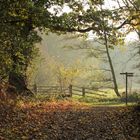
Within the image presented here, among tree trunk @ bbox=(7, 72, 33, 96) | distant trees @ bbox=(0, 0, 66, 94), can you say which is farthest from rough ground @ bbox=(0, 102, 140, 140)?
tree trunk @ bbox=(7, 72, 33, 96)

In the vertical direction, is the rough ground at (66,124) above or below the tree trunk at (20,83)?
below

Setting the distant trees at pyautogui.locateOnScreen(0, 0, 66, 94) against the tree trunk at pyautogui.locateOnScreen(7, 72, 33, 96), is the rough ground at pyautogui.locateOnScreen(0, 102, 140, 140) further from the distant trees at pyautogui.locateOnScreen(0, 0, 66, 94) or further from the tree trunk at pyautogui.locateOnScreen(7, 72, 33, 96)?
the tree trunk at pyautogui.locateOnScreen(7, 72, 33, 96)

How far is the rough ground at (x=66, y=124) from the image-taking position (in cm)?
1332

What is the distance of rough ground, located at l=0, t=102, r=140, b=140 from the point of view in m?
13.3

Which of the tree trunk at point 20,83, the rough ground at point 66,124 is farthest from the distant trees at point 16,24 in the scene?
the tree trunk at point 20,83

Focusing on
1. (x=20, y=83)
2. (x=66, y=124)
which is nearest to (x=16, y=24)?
(x=66, y=124)

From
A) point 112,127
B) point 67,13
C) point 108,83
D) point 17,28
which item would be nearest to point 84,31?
point 67,13

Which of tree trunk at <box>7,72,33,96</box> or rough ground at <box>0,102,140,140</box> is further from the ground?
tree trunk at <box>7,72,33,96</box>

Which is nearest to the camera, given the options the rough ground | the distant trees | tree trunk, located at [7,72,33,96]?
the rough ground

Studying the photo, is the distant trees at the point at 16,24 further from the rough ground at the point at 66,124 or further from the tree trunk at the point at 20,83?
the tree trunk at the point at 20,83

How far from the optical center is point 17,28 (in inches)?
629

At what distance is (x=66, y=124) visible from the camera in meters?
14.8

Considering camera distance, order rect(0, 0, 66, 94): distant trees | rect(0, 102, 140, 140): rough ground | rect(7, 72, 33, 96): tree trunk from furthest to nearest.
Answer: rect(7, 72, 33, 96): tree trunk → rect(0, 0, 66, 94): distant trees → rect(0, 102, 140, 140): rough ground

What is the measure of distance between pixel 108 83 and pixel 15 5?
95.8 feet
